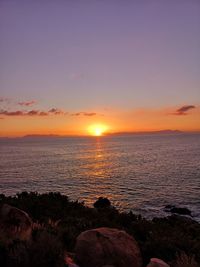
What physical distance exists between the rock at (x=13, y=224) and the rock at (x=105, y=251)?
5.60 feet

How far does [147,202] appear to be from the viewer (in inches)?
1432

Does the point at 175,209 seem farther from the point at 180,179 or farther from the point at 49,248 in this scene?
the point at 49,248

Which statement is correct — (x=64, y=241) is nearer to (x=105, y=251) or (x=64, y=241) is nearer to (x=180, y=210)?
(x=105, y=251)

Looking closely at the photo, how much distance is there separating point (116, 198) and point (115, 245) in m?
31.1

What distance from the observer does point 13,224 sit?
33.2 feet

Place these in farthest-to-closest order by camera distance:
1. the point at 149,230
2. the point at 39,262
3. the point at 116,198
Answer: the point at 116,198
the point at 149,230
the point at 39,262

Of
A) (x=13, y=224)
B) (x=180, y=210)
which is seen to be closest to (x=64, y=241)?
(x=13, y=224)

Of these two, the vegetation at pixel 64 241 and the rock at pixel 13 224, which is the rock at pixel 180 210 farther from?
the rock at pixel 13 224

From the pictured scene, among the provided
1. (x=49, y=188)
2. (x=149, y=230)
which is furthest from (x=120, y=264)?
(x=49, y=188)

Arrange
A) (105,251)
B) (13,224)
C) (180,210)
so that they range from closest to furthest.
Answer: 1. (105,251)
2. (13,224)
3. (180,210)

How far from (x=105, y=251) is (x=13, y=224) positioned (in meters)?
3.49

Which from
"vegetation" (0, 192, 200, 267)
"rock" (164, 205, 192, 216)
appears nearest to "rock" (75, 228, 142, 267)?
"vegetation" (0, 192, 200, 267)

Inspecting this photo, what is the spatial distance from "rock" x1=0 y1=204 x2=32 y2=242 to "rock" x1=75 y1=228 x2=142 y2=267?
5.60 ft

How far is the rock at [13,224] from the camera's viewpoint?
922cm
